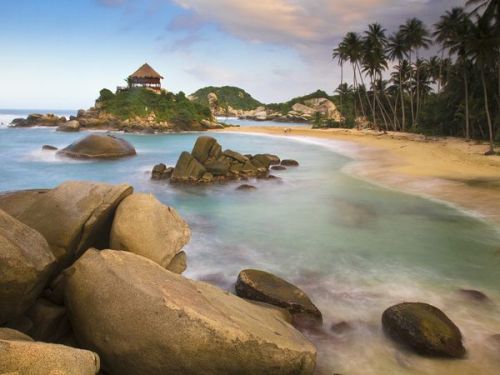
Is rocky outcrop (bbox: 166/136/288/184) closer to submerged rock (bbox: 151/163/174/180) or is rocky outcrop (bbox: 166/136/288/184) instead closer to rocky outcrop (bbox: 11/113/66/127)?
submerged rock (bbox: 151/163/174/180)

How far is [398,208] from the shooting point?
16016 millimetres

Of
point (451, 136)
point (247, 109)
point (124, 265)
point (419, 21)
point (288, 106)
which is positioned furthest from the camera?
point (247, 109)

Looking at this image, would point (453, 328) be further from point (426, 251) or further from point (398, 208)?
point (398, 208)

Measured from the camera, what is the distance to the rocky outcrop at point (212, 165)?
2191cm

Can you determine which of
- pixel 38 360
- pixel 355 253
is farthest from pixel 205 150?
pixel 38 360

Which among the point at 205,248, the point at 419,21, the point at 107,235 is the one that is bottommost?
the point at 205,248

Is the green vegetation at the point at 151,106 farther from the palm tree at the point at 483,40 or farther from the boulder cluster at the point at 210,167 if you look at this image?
the palm tree at the point at 483,40

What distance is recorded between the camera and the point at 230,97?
182 metres

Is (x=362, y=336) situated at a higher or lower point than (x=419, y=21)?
lower

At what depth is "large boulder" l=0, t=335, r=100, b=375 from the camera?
3.40 m

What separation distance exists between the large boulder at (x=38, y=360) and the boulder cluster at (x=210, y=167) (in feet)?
58.9

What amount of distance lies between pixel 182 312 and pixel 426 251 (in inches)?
355

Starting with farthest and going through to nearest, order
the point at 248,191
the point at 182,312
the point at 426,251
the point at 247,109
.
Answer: the point at 247,109, the point at 248,191, the point at 426,251, the point at 182,312

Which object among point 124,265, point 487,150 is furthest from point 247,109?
point 124,265
